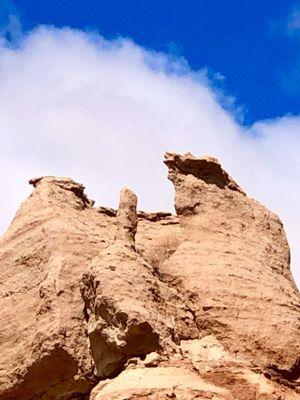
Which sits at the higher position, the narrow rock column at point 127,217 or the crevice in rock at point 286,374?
the narrow rock column at point 127,217

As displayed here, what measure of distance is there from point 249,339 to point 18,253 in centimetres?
498

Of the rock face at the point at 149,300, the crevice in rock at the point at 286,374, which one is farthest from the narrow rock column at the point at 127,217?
the crevice in rock at the point at 286,374

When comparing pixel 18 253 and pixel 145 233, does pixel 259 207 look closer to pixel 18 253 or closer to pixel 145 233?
pixel 145 233

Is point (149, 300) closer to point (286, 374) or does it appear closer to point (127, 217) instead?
point (127, 217)

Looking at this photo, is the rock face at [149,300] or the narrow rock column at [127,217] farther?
the narrow rock column at [127,217]

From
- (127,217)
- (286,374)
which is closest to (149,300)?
(127,217)

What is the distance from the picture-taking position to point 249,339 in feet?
51.3

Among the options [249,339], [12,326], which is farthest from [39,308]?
[249,339]

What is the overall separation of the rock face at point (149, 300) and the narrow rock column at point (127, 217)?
0.02m

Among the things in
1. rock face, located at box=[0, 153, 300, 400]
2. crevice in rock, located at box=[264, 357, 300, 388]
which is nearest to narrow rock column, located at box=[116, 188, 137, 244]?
rock face, located at box=[0, 153, 300, 400]

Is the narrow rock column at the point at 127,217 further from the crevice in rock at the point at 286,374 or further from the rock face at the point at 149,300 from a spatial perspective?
the crevice in rock at the point at 286,374

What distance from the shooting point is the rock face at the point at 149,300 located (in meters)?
14.0

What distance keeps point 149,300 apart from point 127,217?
2.37m

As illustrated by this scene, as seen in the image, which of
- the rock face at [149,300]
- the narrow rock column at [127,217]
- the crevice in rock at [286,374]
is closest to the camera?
the rock face at [149,300]
